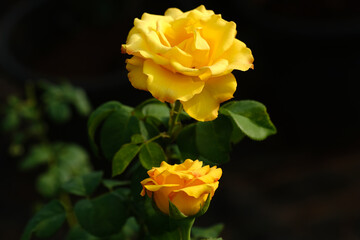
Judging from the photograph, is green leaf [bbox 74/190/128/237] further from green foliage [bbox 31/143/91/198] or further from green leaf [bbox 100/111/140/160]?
green foliage [bbox 31/143/91/198]

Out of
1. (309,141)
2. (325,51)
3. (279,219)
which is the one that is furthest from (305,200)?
(325,51)

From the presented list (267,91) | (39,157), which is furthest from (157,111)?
(267,91)

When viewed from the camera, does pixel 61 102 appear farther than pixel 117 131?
Yes

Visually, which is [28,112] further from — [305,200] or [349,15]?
[349,15]

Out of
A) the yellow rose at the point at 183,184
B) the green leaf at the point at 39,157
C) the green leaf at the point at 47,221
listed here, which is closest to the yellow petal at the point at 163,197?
the yellow rose at the point at 183,184

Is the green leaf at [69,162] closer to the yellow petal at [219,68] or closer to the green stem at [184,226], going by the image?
the green stem at [184,226]

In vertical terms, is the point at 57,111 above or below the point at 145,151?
below

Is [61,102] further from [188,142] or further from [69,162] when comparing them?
[188,142]
